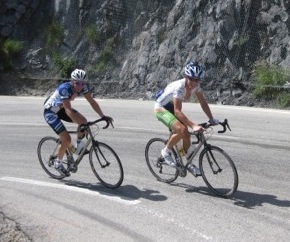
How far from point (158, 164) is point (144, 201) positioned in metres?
1.26

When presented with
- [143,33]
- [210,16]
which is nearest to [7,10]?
[143,33]

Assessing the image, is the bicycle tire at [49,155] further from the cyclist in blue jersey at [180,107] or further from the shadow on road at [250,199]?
the shadow on road at [250,199]

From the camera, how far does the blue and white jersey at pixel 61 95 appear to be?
26.8ft

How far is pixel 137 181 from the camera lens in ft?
28.8

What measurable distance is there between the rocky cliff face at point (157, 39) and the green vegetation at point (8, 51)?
0.38 metres

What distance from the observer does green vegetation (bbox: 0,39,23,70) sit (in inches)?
917

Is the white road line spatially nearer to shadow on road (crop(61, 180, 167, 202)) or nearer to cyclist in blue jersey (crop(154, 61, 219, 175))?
shadow on road (crop(61, 180, 167, 202))

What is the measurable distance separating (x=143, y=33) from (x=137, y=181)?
14070 mm

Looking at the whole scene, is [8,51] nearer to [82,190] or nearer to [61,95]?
[61,95]

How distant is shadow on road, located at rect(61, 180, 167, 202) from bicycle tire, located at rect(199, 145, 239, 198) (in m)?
0.78

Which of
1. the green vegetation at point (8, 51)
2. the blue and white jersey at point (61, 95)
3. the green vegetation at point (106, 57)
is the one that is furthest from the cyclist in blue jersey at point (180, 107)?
the green vegetation at point (8, 51)

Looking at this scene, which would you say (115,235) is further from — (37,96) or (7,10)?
(7,10)

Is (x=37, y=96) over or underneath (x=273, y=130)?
underneath

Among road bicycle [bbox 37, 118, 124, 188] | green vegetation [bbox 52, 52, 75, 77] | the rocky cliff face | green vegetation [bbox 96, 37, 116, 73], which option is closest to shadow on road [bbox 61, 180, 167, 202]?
road bicycle [bbox 37, 118, 124, 188]
